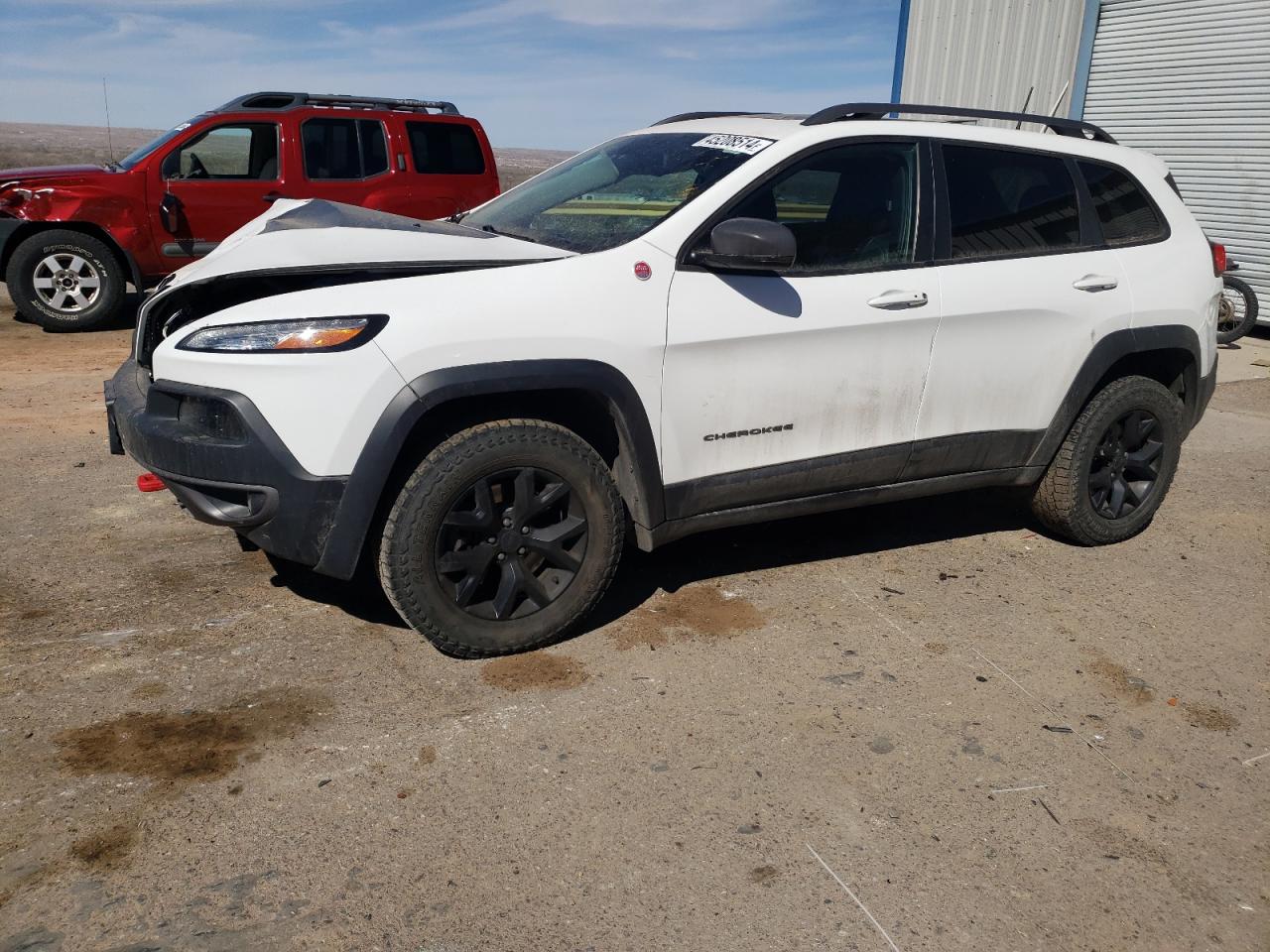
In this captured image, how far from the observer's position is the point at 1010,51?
13.0 m

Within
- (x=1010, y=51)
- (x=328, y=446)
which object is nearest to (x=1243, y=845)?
(x=328, y=446)

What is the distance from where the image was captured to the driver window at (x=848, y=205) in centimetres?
387

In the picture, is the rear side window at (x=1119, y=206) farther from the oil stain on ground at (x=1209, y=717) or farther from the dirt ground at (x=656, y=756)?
the oil stain on ground at (x=1209, y=717)

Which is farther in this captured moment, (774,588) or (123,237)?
(123,237)

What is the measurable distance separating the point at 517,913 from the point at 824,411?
6.98 ft

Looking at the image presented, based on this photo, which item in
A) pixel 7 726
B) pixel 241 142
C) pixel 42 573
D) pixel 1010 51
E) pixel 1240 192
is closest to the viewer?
pixel 7 726

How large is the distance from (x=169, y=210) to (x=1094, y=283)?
26.3ft

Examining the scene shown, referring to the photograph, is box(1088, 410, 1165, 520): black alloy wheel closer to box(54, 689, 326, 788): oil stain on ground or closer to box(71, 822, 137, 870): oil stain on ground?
box(54, 689, 326, 788): oil stain on ground

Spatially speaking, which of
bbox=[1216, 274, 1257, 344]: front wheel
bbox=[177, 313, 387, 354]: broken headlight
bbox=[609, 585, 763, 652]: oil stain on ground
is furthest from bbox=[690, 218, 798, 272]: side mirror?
bbox=[1216, 274, 1257, 344]: front wheel

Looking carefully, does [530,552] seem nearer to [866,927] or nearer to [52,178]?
[866,927]

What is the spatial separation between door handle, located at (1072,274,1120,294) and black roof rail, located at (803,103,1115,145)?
0.65m

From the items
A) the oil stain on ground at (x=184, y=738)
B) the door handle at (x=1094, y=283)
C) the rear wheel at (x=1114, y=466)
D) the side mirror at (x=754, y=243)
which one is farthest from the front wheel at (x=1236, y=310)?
the oil stain on ground at (x=184, y=738)

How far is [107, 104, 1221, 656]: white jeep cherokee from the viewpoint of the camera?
128 inches

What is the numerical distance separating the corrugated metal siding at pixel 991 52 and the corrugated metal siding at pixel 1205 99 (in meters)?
0.46
